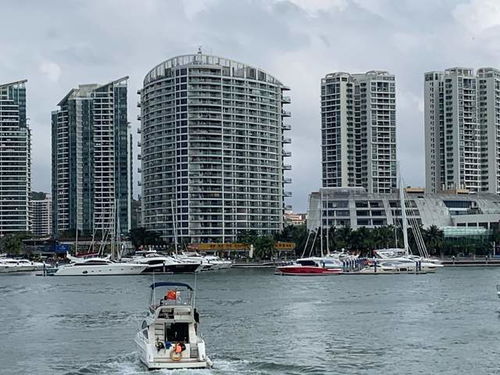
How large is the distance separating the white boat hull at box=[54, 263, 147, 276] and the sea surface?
4499 cm

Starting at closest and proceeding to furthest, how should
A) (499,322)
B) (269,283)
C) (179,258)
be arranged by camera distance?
1. (499,322)
2. (269,283)
3. (179,258)

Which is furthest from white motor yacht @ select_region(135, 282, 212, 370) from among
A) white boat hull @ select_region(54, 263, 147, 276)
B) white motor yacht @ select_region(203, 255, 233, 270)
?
white motor yacht @ select_region(203, 255, 233, 270)

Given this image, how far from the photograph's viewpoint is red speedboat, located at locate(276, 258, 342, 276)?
5782 inches

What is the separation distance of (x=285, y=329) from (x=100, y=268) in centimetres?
9741

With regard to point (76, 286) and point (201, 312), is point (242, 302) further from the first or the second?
point (76, 286)

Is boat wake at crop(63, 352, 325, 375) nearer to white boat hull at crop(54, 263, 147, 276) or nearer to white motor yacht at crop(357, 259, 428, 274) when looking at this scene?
white motor yacht at crop(357, 259, 428, 274)

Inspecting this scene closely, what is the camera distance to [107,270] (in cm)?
15888

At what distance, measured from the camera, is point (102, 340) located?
5950 cm

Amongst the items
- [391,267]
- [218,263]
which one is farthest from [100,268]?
[391,267]

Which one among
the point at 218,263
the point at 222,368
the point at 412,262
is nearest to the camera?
the point at 222,368

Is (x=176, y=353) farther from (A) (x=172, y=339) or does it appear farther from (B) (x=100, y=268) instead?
(B) (x=100, y=268)

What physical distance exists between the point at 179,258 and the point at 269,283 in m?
44.2

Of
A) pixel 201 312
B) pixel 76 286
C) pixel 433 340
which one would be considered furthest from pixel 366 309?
pixel 76 286

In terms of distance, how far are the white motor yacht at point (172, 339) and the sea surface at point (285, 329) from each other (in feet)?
2.51
